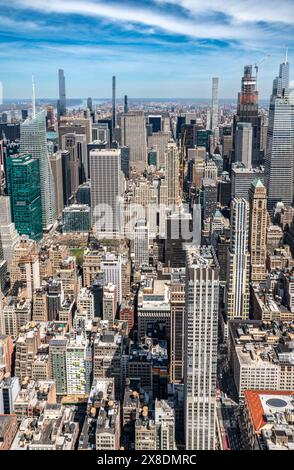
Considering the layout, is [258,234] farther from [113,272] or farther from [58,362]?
[58,362]

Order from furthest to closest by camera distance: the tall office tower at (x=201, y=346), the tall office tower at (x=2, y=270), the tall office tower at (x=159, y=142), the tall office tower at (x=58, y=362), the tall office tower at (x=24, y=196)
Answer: the tall office tower at (x=159, y=142), the tall office tower at (x=24, y=196), the tall office tower at (x=2, y=270), the tall office tower at (x=58, y=362), the tall office tower at (x=201, y=346)

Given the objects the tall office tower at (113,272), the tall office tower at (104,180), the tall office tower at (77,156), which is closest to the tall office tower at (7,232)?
the tall office tower at (113,272)

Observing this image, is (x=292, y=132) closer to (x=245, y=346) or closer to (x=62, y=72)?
(x=245, y=346)

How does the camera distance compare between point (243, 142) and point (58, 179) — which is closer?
point (58, 179)

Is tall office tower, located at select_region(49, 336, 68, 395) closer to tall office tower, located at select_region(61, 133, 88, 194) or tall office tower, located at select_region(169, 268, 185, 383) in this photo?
tall office tower, located at select_region(169, 268, 185, 383)

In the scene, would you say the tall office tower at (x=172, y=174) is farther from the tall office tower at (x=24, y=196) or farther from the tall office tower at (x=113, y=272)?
the tall office tower at (x=113, y=272)

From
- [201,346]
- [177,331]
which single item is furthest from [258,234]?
[201,346]
